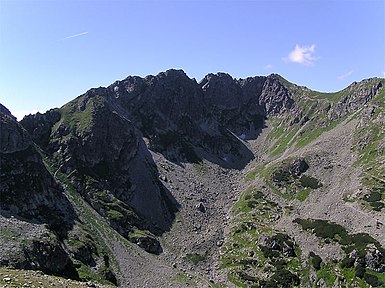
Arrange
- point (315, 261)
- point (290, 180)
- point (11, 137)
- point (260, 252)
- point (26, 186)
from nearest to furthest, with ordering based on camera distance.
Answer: point (315, 261) < point (26, 186) < point (11, 137) < point (260, 252) < point (290, 180)

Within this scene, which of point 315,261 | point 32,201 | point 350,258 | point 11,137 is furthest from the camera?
point 11,137

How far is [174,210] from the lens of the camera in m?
146

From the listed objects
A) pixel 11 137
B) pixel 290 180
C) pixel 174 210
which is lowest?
pixel 174 210

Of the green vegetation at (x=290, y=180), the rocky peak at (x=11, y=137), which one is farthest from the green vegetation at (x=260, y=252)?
the rocky peak at (x=11, y=137)

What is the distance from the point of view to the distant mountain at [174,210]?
316ft

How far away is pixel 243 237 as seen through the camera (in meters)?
131

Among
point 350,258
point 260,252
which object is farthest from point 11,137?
point 350,258

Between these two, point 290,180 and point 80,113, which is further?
point 290,180

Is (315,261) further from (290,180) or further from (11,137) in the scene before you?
(11,137)

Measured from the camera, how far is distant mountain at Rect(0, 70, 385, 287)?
96.3 m

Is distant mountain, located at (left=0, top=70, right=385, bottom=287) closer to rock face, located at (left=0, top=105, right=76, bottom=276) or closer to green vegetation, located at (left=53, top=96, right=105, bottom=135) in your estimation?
rock face, located at (left=0, top=105, right=76, bottom=276)

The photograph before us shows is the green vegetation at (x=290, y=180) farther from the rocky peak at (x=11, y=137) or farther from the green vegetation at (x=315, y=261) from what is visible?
the rocky peak at (x=11, y=137)

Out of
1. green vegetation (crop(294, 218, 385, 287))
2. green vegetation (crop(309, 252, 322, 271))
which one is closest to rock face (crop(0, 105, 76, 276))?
green vegetation (crop(309, 252, 322, 271))

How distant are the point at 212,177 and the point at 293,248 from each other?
77.1m
